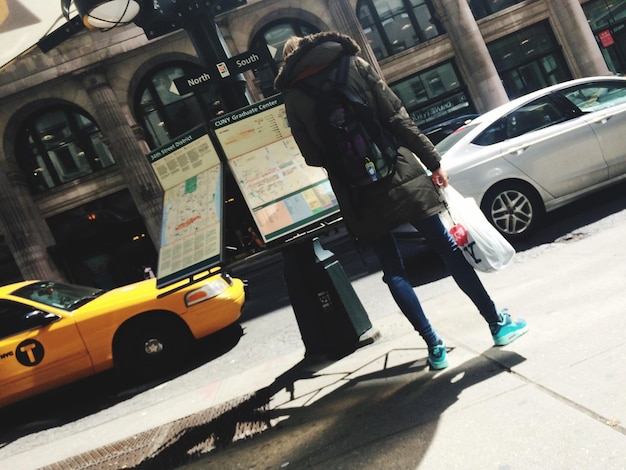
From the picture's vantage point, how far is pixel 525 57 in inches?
745

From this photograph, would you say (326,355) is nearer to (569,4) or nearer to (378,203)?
(378,203)

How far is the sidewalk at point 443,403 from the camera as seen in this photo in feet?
6.41

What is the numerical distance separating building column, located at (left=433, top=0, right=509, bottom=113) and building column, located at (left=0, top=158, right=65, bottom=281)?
1739cm

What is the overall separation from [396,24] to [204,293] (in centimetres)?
1651

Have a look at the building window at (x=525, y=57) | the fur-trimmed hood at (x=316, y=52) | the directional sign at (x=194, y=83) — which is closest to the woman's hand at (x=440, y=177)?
the fur-trimmed hood at (x=316, y=52)

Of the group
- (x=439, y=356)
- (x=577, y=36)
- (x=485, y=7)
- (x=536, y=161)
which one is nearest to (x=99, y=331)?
(x=439, y=356)

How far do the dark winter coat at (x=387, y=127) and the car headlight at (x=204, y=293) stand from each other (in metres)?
3.23

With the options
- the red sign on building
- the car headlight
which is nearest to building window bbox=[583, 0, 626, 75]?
the red sign on building

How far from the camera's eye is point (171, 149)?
3.88m

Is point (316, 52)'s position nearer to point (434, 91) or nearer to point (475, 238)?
point (475, 238)

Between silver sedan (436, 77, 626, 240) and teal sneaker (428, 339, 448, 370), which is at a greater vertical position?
silver sedan (436, 77, 626, 240)

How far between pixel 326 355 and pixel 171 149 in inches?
84.0

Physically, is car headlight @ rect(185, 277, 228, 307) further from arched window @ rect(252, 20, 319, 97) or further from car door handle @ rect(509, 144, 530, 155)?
arched window @ rect(252, 20, 319, 97)

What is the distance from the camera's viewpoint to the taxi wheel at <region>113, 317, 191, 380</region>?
5473 millimetres
